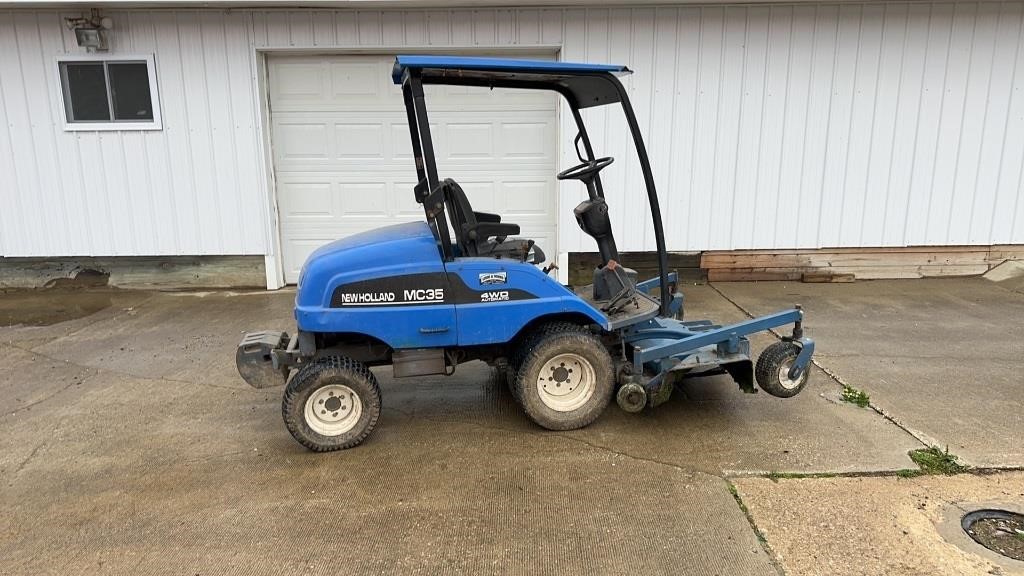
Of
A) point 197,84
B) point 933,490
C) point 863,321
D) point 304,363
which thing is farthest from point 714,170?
point 197,84

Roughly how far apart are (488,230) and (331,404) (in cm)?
131

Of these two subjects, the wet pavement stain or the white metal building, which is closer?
the wet pavement stain

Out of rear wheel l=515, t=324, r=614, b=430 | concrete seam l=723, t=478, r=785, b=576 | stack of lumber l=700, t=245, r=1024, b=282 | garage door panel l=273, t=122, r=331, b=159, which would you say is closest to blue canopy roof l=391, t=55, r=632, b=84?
rear wheel l=515, t=324, r=614, b=430

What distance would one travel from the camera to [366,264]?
138 inches

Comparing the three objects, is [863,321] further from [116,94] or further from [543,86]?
[116,94]

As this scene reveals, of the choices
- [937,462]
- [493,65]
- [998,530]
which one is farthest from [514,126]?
[998,530]

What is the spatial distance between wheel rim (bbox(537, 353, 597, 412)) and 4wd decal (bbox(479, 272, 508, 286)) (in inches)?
21.9

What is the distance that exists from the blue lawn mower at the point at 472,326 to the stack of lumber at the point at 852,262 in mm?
3988

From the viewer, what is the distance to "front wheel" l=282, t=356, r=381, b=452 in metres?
3.53

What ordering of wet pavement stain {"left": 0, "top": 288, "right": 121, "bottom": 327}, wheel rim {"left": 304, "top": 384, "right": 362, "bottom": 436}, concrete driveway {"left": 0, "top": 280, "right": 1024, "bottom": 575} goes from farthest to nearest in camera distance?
wet pavement stain {"left": 0, "top": 288, "right": 121, "bottom": 327}
wheel rim {"left": 304, "top": 384, "right": 362, "bottom": 436}
concrete driveway {"left": 0, "top": 280, "right": 1024, "bottom": 575}

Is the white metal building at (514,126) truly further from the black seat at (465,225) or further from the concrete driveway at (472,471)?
the black seat at (465,225)

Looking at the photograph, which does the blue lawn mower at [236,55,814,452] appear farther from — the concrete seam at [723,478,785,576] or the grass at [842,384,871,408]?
the concrete seam at [723,478,785,576]

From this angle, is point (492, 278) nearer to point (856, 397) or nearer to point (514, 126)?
point (856, 397)

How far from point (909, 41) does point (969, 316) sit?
314 cm
